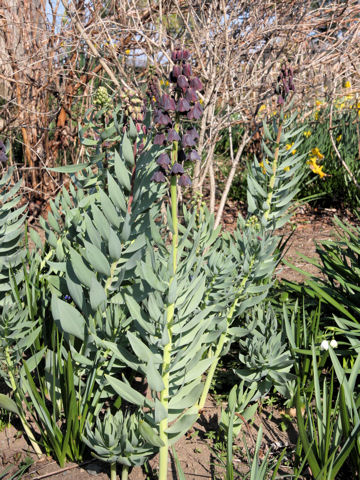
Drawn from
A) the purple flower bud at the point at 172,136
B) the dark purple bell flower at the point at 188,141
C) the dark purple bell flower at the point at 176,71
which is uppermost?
the dark purple bell flower at the point at 176,71

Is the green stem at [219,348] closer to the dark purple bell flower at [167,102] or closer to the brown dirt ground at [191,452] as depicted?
the brown dirt ground at [191,452]

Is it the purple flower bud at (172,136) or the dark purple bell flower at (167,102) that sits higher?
the dark purple bell flower at (167,102)

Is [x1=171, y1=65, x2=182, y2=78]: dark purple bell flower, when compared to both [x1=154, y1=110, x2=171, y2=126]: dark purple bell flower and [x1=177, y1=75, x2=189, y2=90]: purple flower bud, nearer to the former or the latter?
[x1=177, y1=75, x2=189, y2=90]: purple flower bud

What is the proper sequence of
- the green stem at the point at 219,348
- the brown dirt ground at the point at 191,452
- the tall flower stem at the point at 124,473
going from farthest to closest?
the green stem at the point at 219,348, the brown dirt ground at the point at 191,452, the tall flower stem at the point at 124,473

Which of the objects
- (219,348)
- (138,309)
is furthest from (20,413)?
(219,348)

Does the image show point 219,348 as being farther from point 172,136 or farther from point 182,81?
point 182,81

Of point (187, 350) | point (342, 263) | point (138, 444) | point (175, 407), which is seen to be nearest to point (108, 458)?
point (138, 444)

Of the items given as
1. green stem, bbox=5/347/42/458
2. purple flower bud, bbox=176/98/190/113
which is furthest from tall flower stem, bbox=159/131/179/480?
green stem, bbox=5/347/42/458

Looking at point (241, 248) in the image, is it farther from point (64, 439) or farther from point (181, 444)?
point (64, 439)

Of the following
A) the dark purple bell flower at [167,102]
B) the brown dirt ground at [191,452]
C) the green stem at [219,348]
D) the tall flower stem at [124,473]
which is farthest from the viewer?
the green stem at [219,348]

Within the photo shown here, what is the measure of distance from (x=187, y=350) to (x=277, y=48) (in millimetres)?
2860

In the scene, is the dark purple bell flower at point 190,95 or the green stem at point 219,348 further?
the green stem at point 219,348

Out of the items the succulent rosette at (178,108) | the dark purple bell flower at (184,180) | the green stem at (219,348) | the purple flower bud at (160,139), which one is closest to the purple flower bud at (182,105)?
the succulent rosette at (178,108)

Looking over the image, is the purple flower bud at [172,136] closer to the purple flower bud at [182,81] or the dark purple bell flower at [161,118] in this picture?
the dark purple bell flower at [161,118]
